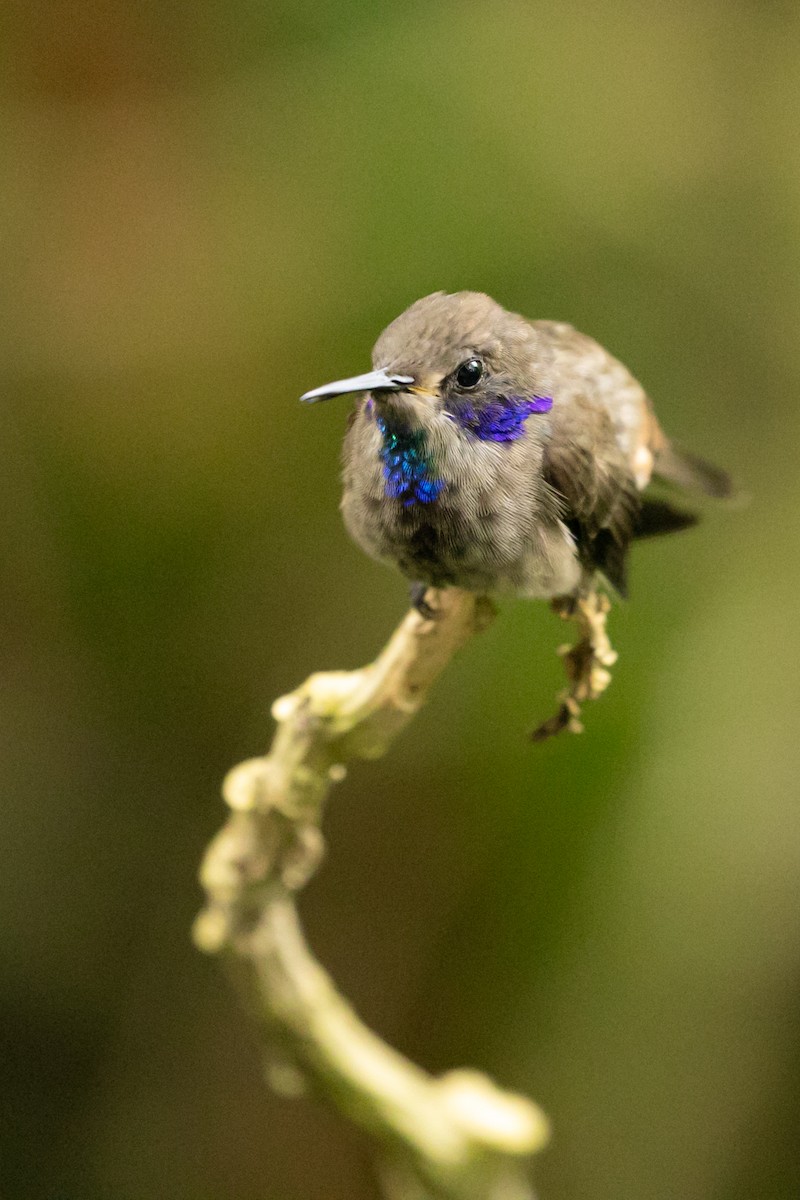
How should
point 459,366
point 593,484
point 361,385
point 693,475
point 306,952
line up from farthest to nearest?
point 693,475 < point 306,952 < point 593,484 < point 459,366 < point 361,385

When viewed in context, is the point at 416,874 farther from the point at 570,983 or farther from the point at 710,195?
the point at 710,195

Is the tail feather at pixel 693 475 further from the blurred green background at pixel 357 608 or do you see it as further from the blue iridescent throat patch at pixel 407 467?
the blue iridescent throat patch at pixel 407 467

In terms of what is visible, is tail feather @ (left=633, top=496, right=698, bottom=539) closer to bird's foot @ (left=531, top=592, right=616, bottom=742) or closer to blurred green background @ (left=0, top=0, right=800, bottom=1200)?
bird's foot @ (left=531, top=592, right=616, bottom=742)

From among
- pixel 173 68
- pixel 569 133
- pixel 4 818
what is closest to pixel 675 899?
pixel 4 818

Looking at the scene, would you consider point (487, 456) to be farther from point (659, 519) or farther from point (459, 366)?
point (659, 519)

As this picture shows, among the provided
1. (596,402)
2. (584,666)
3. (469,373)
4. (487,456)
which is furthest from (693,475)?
(469,373)

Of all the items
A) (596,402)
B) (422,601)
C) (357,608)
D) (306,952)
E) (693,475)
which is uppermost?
(596,402)
